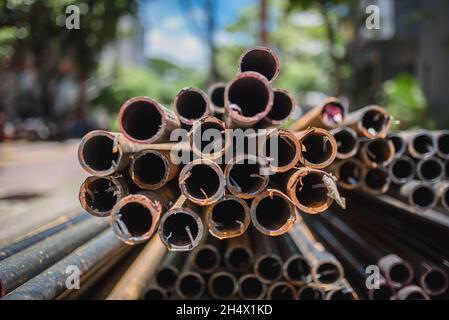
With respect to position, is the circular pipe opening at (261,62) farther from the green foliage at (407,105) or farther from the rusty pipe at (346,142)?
A: the green foliage at (407,105)

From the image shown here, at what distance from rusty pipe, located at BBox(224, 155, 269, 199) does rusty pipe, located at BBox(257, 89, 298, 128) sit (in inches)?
12.5

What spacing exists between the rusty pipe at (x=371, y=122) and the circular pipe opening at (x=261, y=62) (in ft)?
2.99

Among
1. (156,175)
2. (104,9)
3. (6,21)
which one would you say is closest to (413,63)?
(104,9)

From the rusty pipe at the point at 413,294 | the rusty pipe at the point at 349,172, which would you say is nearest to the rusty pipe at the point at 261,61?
the rusty pipe at the point at 349,172

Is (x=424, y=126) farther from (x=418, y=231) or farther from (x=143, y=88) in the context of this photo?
(x=143, y=88)

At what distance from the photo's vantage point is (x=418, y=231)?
12.6 feet

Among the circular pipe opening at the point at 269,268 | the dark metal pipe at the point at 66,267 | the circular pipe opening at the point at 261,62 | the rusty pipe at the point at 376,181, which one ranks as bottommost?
the circular pipe opening at the point at 269,268

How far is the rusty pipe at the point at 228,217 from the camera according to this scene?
2314mm

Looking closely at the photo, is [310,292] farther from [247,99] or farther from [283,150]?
[247,99]

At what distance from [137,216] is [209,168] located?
0.49 m

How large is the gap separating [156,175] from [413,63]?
20771 mm

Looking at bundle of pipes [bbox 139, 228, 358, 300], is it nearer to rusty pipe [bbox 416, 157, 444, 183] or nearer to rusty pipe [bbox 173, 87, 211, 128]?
rusty pipe [bbox 416, 157, 444, 183]

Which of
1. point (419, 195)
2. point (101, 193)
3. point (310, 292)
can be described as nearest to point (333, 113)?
point (419, 195)

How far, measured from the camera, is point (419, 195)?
3.25 meters
